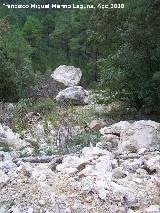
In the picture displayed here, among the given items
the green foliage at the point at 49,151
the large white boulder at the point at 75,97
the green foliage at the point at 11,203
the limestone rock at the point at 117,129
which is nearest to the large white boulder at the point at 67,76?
the large white boulder at the point at 75,97

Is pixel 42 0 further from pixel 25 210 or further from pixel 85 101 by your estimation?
pixel 25 210

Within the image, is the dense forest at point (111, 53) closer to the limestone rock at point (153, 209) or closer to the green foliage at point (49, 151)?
the green foliage at point (49, 151)

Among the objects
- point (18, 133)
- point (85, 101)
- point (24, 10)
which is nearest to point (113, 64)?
point (18, 133)

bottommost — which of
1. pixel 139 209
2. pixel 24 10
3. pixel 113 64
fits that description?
pixel 139 209

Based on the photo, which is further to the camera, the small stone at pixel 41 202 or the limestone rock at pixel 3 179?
the limestone rock at pixel 3 179

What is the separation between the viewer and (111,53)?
1861 centimetres

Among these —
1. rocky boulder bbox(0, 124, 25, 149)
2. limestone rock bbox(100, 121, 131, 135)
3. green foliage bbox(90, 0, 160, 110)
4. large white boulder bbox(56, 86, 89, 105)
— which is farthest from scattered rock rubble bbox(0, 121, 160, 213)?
large white boulder bbox(56, 86, 89, 105)

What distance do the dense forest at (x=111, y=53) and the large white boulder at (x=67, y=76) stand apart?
1.17m

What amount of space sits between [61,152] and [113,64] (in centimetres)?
635

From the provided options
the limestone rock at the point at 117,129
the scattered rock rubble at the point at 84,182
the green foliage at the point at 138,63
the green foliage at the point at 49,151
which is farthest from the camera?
the green foliage at the point at 138,63

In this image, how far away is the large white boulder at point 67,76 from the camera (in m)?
30.8

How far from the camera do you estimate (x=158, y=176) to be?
8.70 m

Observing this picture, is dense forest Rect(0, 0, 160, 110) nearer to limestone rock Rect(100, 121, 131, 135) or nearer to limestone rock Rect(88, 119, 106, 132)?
limestone rock Rect(88, 119, 106, 132)

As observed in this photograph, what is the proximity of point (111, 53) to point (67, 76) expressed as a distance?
13323 mm
